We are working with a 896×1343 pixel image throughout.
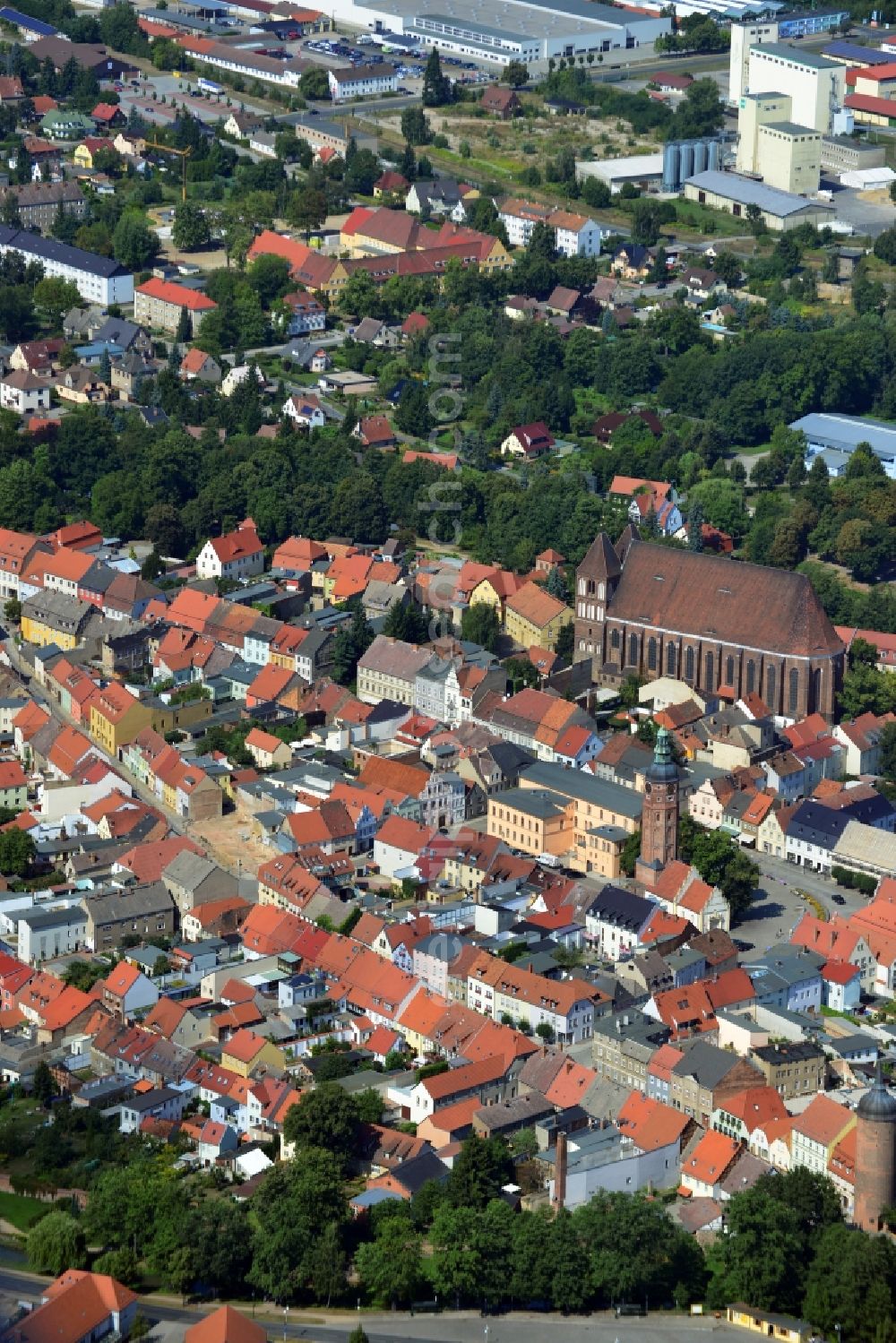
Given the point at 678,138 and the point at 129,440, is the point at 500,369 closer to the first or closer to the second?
the point at 129,440

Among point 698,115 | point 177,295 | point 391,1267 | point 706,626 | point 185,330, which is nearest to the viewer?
point 391,1267

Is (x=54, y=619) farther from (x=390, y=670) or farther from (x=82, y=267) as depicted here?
(x=82, y=267)

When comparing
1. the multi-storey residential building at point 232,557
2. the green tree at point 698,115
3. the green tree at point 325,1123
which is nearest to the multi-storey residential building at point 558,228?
the green tree at point 698,115

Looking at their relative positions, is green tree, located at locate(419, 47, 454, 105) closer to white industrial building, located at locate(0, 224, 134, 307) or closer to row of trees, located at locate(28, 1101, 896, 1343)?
white industrial building, located at locate(0, 224, 134, 307)

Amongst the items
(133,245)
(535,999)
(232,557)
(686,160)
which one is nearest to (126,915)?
(535,999)

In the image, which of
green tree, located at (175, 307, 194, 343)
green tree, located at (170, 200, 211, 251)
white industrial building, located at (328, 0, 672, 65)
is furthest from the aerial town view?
white industrial building, located at (328, 0, 672, 65)

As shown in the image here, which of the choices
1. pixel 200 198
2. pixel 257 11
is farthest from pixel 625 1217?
Answer: pixel 257 11

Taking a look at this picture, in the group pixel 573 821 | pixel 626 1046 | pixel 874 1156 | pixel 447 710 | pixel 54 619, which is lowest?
pixel 54 619
